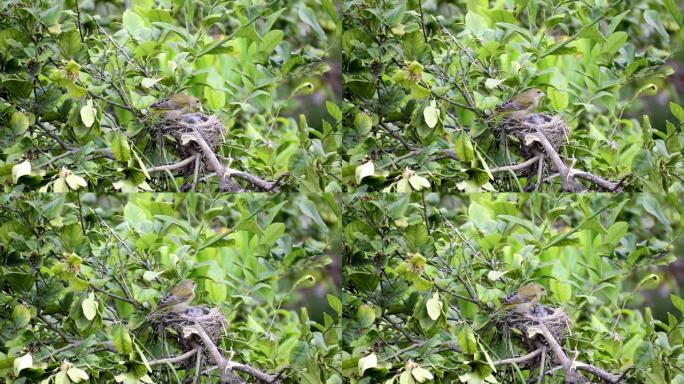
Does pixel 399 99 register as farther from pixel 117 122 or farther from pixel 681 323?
pixel 681 323

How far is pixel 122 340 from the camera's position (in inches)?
127

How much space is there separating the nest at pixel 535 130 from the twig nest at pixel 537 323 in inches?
21.2

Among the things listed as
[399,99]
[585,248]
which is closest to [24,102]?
[399,99]

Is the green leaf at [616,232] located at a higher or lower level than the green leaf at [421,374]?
higher

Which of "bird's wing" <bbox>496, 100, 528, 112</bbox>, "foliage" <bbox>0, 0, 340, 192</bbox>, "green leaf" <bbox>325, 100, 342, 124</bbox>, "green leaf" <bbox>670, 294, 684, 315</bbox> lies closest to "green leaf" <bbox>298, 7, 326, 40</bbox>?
"foliage" <bbox>0, 0, 340, 192</bbox>

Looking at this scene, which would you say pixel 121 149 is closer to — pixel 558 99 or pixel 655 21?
pixel 558 99

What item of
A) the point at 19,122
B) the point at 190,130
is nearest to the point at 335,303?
the point at 190,130

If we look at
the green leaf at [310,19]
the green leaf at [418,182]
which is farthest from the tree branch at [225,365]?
the green leaf at [310,19]

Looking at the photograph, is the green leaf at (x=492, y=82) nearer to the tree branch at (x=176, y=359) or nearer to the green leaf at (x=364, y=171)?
the green leaf at (x=364, y=171)

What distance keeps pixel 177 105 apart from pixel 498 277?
49.1 inches

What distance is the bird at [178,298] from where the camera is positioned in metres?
3.25

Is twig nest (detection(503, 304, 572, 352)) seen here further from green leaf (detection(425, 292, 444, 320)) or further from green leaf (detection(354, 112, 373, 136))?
green leaf (detection(354, 112, 373, 136))

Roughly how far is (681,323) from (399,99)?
125 centimetres

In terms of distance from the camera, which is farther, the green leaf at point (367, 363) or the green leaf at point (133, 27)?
the green leaf at point (133, 27)
